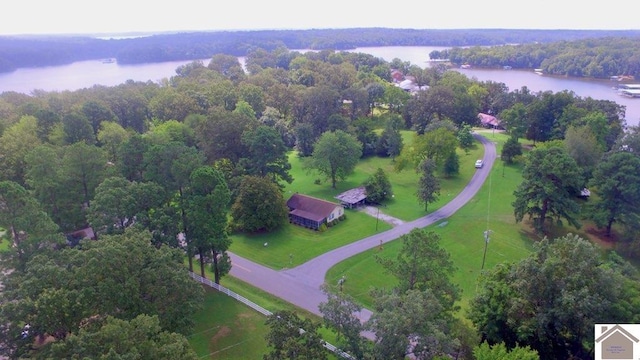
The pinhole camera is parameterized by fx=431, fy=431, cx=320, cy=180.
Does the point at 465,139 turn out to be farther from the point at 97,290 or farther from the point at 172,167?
the point at 97,290

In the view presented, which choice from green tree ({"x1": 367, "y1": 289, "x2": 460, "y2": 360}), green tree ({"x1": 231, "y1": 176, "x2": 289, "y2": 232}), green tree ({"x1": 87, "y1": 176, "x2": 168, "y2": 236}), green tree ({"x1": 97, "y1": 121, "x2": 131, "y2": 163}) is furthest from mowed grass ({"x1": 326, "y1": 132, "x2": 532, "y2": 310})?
green tree ({"x1": 97, "y1": 121, "x2": 131, "y2": 163})

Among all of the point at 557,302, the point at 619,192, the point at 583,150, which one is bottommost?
the point at 619,192

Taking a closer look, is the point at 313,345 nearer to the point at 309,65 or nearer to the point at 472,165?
the point at 472,165

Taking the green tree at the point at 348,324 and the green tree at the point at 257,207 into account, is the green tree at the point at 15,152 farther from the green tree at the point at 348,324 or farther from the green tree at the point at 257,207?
the green tree at the point at 348,324

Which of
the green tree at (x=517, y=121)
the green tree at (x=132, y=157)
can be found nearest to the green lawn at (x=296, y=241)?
the green tree at (x=132, y=157)

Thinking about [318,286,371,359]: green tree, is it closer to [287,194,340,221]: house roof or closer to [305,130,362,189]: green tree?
[287,194,340,221]: house roof

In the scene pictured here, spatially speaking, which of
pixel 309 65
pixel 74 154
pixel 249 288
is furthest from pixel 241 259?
pixel 309 65

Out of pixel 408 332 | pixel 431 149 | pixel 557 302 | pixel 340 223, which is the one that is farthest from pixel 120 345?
pixel 431 149
